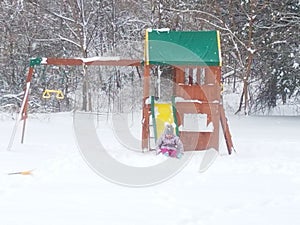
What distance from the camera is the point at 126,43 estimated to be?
587 inches

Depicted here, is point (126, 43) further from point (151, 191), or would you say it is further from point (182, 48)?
point (151, 191)

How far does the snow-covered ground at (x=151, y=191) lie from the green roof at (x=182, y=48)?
4.79ft

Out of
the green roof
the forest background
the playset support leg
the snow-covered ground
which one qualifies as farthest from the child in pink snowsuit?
the forest background

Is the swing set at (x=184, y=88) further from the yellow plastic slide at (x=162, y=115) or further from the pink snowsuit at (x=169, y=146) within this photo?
the pink snowsuit at (x=169, y=146)

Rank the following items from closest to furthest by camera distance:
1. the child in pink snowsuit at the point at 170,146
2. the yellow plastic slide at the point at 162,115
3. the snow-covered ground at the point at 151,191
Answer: the snow-covered ground at the point at 151,191 → the child in pink snowsuit at the point at 170,146 → the yellow plastic slide at the point at 162,115

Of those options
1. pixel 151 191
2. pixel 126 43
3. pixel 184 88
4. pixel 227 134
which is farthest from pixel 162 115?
pixel 126 43

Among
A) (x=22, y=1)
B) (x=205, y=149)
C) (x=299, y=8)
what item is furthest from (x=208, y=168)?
(x=22, y=1)

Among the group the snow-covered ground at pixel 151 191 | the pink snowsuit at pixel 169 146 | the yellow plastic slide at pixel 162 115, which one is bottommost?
the snow-covered ground at pixel 151 191

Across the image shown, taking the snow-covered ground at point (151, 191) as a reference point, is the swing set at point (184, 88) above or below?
above

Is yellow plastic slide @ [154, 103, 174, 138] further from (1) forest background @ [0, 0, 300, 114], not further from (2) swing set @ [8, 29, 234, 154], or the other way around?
(1) forest background @ [0, 0, 300, 114]

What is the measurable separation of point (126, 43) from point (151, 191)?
10.5m

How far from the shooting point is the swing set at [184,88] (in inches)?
291

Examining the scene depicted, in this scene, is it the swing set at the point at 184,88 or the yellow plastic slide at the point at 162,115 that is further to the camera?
the yellow plastic slide at the point at 162,115

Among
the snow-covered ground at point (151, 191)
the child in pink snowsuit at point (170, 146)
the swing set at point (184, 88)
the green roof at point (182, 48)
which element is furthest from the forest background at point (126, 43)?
the child in pink snowsuit at point (170, 146)
